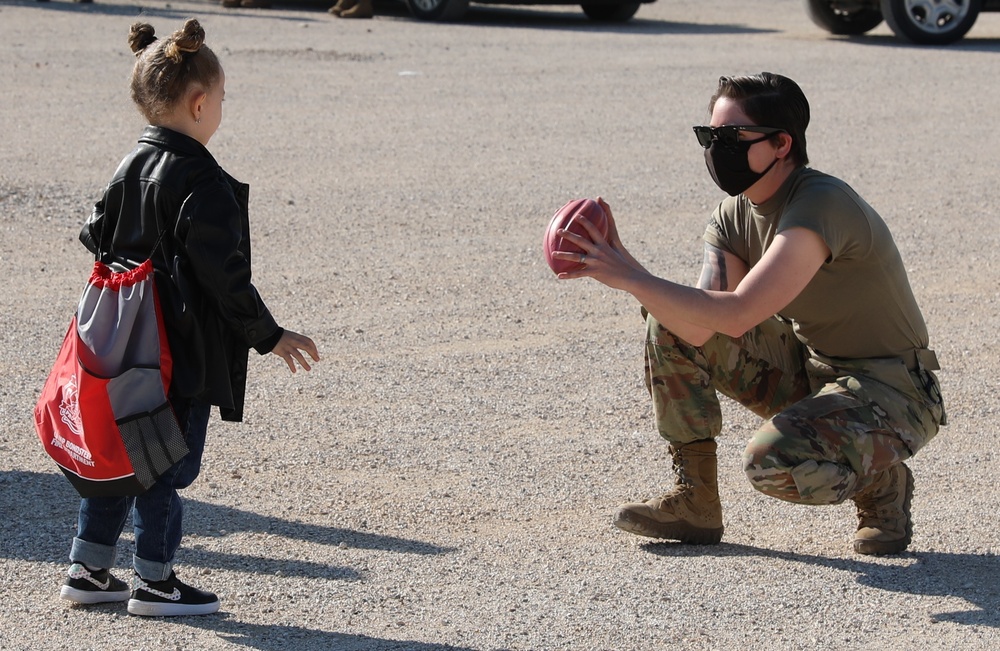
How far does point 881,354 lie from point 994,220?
4533mm

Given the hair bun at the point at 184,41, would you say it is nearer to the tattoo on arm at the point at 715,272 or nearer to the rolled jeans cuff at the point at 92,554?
the rolled jeans cuff at the point at 92,554

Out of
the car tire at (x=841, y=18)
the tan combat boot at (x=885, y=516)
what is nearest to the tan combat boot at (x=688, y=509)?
the tan combat boot at (x=885, y=516)

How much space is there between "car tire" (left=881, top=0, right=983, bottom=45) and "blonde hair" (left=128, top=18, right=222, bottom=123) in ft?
42.6

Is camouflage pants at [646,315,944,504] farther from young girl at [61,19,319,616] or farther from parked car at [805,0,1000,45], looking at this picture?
parked car at [805,0,1000,45]

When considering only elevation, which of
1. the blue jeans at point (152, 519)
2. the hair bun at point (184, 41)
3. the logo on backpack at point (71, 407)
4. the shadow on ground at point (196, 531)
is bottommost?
the shadow on ground at point (196, 531)

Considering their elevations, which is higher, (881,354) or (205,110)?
(205,110)

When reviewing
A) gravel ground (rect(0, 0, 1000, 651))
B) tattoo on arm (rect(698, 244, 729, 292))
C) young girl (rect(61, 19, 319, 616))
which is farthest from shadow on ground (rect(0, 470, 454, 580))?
tattoo on arm (rect(698, 244, 729, 292))

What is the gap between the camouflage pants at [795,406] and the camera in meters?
3.62

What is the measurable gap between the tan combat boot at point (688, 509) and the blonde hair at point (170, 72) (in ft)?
5.45

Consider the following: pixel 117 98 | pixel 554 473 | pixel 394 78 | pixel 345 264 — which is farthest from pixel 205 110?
pixel 394 78

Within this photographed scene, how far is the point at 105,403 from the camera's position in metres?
3.22

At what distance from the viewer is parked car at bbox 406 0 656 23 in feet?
55.0

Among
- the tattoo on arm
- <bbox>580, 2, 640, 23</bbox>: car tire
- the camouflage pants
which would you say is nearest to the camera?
the camouflage pants

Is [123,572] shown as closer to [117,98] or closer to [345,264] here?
[345,264]
